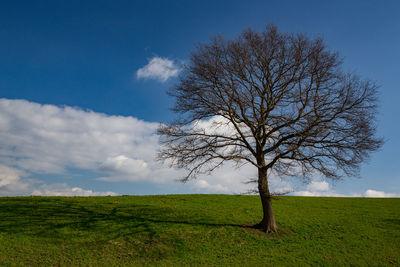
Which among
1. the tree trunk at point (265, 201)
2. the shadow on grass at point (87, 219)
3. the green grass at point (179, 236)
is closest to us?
the green grass at point (179, 236)

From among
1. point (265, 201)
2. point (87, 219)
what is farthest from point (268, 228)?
point (87, 219)

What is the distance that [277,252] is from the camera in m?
15.4

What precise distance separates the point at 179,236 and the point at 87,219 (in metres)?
7.22

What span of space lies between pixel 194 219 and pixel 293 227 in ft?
23.8

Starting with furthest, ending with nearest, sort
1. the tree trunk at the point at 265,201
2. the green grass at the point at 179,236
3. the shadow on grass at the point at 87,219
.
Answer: the tree trunk at the point at 265,201 → the shadow on grass at the point at 87,219 → the green grass at the point at 179,236

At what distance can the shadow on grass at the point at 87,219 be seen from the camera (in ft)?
55.8

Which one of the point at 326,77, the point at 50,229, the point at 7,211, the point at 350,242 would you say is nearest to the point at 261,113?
the point at 326,77

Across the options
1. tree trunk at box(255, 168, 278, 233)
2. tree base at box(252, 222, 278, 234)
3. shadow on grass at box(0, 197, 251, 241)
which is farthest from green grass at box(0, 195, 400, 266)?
tree trunk at box(255, 168, 278, 233)

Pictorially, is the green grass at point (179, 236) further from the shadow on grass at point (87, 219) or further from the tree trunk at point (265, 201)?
the tree trunk at point (265, 201)

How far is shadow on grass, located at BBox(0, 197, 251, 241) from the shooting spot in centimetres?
1700

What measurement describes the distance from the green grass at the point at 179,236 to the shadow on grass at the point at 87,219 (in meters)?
0.06

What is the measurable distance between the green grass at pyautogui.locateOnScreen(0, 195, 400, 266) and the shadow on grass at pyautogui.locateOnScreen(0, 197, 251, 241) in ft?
0.20

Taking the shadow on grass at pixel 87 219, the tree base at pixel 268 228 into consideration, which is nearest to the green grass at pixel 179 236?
the shadow on grass at pixel 87 219

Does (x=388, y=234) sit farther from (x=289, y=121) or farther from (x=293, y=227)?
(x=289, y=121)
